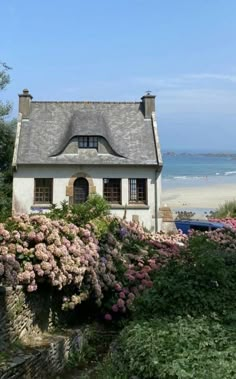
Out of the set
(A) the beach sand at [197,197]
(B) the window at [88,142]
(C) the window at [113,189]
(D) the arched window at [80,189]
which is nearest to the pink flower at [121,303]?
(C) the window at [113,189]

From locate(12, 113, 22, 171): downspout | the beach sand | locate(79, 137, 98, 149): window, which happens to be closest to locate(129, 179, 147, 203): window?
locate(79, 137, 98, 149): window

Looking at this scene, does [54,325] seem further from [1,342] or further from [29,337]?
[1,342]

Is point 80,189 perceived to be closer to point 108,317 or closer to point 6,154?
point 6,154

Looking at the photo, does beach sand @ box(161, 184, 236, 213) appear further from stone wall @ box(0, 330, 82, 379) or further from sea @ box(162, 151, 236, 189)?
stone wall @ box(0, 330, 82, 379)

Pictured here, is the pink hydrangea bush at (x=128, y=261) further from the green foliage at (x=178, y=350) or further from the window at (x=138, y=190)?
the window at (x=138, y=190)

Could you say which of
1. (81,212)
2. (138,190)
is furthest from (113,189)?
(81,212)

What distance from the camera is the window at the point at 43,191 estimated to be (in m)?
29.3

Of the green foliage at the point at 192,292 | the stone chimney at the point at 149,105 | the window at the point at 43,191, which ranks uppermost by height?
the stone chimney at the point at 149,105

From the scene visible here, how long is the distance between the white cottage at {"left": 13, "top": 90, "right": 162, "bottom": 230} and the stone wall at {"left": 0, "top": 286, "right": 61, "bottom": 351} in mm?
20384

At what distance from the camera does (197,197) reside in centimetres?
5594

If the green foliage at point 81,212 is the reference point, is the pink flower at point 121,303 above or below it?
below

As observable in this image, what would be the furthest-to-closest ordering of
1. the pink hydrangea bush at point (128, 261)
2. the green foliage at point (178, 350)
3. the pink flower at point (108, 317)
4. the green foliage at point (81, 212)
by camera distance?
the green foliage at point (81, 212) → the pink hydrangea bush at point (128, 261) → the pink flower at point (108, 317) → the green foliage at point (178, 350)

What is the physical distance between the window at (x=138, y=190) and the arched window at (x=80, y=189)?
8.46 feet

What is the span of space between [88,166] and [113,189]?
197cm
